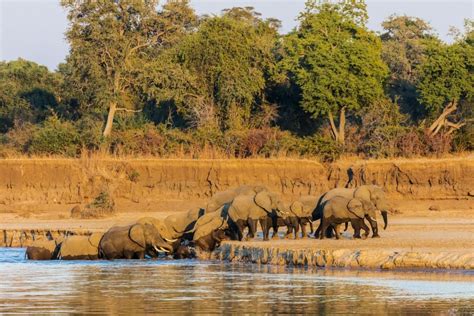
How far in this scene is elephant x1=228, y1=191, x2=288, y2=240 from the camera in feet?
103

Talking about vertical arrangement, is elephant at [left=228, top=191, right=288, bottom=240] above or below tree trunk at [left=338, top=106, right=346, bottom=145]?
below

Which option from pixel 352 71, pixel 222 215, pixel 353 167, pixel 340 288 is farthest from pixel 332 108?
pixel 340 288

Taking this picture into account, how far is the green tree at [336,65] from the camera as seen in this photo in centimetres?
5269

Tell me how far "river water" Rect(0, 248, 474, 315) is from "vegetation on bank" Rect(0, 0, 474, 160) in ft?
76.7

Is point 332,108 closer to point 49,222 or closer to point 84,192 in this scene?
point 84,192

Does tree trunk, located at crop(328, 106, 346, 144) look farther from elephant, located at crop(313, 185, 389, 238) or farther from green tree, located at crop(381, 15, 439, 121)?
elephant, located at crop(313, 185, 389, 238)

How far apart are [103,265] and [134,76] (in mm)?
27641

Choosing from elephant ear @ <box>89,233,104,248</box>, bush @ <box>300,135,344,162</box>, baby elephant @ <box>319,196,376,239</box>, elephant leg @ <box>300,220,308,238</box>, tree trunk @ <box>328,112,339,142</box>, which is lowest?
elephant ear @ <box>89,233,104,248</box>

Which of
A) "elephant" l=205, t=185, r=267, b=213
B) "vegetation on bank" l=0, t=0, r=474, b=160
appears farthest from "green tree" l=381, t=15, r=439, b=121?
"elephant" l=205, t=185, r=267, b=213

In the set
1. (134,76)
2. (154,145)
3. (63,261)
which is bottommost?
(63,261)

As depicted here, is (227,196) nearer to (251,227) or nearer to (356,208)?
(251,227)

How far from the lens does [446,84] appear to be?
53.2m

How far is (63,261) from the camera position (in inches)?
1187

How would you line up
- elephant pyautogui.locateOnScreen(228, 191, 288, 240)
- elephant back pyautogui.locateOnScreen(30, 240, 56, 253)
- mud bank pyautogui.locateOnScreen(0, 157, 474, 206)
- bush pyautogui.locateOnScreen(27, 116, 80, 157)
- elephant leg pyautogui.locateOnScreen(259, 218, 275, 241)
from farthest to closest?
1. bush pyautogui.locateOnScreen(27, 116, 80, 157)
2. mud bank pyautogui.locateOnScreen(0, 157, 474, 206)
3. elephant leg pyautogui.locateOnScreen(259, 218, 275, 241)
4. elephant pyautogui.locateOnScreen(228, 191, 288, 240)
5. elephant back pyautogui.locateOnScreen(30, 240, 56, 253)
